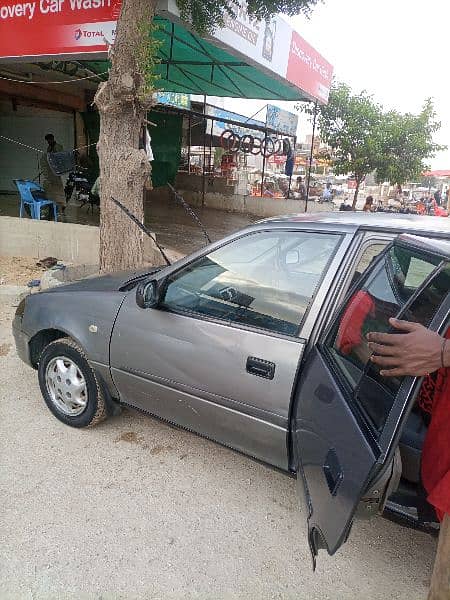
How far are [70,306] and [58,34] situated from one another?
5.65m

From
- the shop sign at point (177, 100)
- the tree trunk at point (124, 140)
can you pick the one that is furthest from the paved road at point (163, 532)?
the shop sign at point (177, 100)

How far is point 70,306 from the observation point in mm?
2910

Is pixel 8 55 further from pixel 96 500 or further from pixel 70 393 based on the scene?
pixel 96 500

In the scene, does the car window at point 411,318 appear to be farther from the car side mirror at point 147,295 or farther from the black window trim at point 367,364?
the car side mirror at point 147,295

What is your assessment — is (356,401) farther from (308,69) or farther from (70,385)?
(308,69)

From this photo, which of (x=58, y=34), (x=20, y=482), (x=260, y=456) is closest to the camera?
(x=260, y=456)

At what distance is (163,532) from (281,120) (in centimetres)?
2157

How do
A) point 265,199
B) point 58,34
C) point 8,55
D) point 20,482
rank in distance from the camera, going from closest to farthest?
1. point 20,482
2. point 58,34
3. point 8,55
4. point 265,199

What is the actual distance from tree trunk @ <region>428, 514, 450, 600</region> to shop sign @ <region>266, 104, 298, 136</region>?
754 inches

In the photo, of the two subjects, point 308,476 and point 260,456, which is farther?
point 260,456

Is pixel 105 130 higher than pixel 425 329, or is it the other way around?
pixel 105 130

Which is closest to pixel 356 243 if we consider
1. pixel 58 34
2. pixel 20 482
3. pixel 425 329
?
pixel 425 329

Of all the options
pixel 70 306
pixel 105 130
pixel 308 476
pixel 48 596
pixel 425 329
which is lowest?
pixel 48 596

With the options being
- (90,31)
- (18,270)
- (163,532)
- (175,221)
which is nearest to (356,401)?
(163,532)
